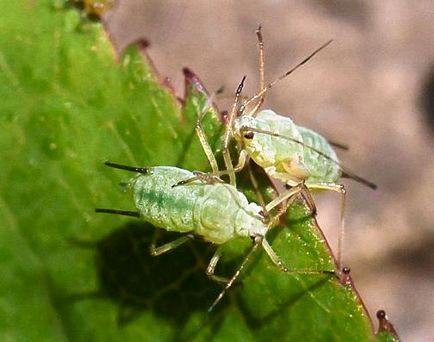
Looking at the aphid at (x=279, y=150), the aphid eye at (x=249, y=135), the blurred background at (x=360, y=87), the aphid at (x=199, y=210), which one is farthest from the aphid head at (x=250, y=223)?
the blurred background at (x=360, y=87)

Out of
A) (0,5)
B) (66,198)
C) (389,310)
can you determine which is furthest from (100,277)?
(389,310)

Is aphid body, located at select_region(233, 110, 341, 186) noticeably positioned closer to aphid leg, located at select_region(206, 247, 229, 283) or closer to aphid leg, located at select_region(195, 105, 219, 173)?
aphid leg, located at select_region(195, 105, 219, 173)

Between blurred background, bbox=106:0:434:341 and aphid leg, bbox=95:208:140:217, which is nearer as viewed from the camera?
aphid leg, bbox=95:208:140:217

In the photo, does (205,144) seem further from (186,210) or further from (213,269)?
(213,269)

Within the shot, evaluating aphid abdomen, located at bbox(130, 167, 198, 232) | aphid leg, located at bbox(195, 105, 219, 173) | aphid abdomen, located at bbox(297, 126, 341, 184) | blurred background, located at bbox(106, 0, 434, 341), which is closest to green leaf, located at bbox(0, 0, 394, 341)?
aphid leg, located at bbox(195, 105, 219, 173)

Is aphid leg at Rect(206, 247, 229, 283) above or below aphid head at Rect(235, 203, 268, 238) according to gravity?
below

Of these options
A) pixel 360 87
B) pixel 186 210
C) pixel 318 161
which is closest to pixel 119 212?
pixel 186 210

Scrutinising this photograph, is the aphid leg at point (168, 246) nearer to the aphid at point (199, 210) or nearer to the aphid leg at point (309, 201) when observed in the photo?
the aphid at point (199, 210)
